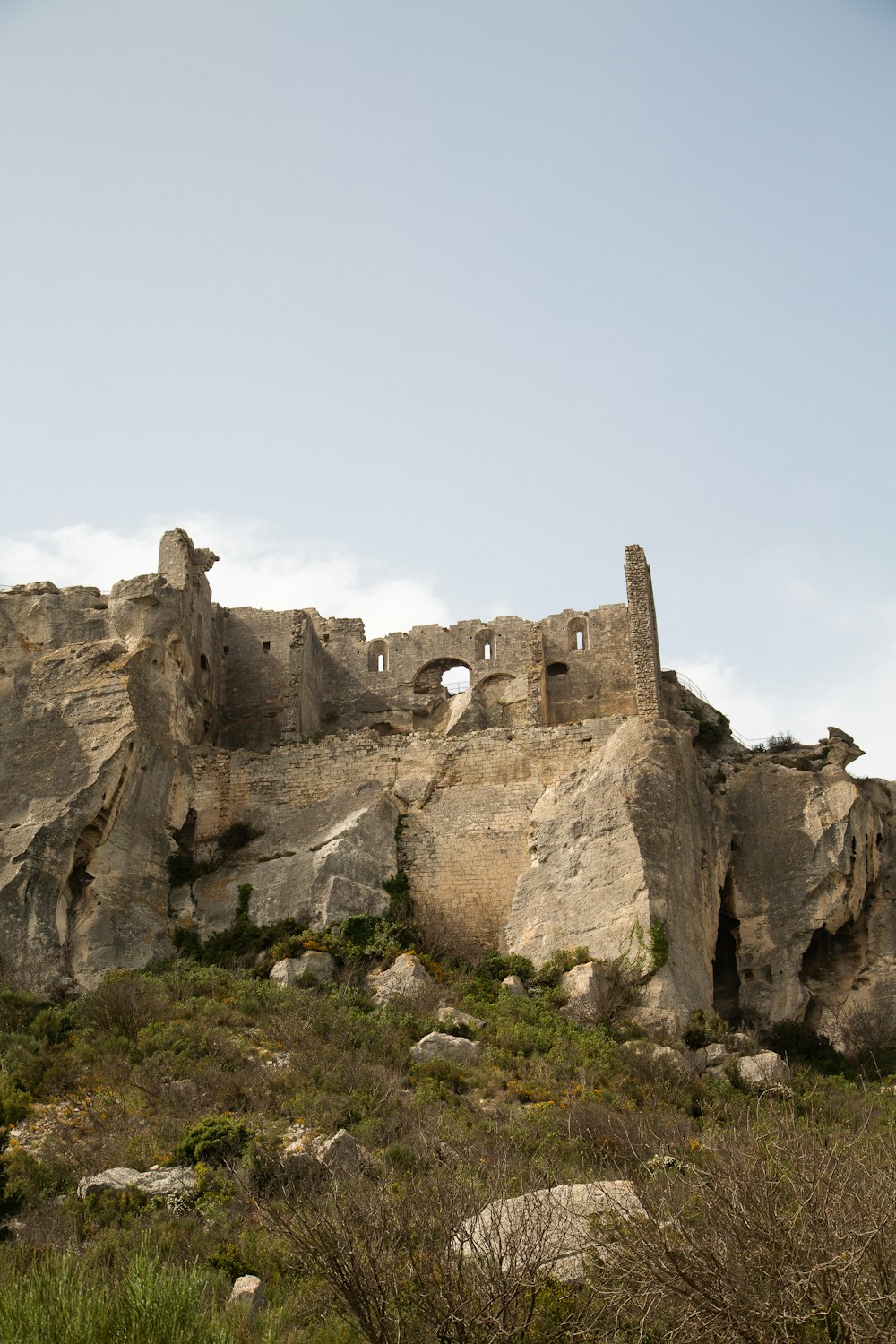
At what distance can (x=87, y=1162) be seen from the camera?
17.4 meters

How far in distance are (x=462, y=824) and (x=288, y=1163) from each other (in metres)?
11.8

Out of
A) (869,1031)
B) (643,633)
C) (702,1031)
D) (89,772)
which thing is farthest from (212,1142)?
(643,633)

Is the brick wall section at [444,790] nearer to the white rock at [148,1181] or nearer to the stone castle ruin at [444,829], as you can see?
the stone castle ruin at [444,829]

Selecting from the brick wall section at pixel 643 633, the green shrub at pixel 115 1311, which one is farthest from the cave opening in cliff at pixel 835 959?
the green shrub at pixel 115 1311

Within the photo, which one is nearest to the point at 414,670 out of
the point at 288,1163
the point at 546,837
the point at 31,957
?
the point at 546,837

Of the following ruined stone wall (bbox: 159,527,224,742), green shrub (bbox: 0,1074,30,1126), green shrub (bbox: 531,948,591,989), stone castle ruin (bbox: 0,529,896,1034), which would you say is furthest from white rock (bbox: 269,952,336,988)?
ruined stone wall (bbox: 159,527,224,742)

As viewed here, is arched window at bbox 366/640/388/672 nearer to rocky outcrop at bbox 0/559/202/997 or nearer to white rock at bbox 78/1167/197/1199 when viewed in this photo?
rocky outcrop at bbox 0/559/202/997

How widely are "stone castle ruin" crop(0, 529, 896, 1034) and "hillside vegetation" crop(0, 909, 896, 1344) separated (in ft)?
4.04

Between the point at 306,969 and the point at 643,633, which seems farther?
the point at 643,633

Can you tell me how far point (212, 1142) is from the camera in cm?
1736

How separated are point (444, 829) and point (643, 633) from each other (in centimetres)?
654

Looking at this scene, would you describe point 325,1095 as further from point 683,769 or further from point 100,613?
point 100,613

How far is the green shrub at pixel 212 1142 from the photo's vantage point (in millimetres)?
17219

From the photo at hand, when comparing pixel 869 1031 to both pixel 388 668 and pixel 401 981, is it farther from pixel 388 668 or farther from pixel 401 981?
pixel 388 668
